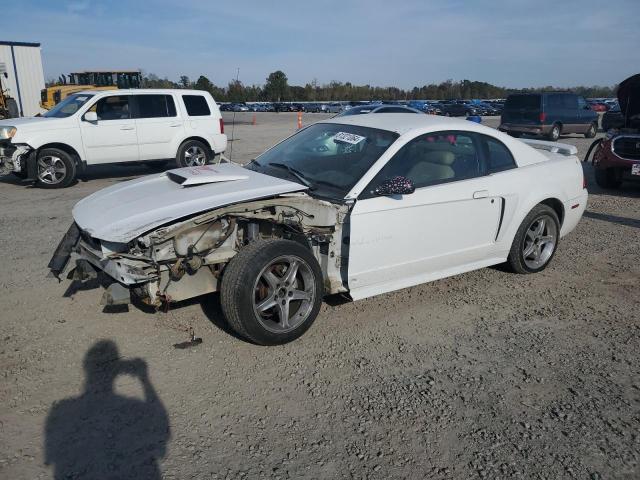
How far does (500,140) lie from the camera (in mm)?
4832

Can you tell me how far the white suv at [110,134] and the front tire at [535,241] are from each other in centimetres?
813

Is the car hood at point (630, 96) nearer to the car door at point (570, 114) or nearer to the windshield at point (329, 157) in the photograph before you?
the windshield at point (329, 157)

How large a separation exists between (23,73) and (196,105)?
1805 centimetres

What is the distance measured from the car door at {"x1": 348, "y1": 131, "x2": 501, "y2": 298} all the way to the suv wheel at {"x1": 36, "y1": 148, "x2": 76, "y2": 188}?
310 inches

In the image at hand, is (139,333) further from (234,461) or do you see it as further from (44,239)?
(44,239)

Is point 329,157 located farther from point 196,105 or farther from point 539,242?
point 196,105

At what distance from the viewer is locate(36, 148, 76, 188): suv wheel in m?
9.59

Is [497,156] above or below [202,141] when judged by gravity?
above

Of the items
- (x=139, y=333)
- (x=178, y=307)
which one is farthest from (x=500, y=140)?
(x=139, y=333)

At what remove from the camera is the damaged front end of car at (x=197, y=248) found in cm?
336

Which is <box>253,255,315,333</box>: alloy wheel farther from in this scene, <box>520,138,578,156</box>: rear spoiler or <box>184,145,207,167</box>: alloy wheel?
Result: <box>184,145,207,167</box>: alloy wheel

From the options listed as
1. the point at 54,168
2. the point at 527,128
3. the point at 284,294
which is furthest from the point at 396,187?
the point at 527,128

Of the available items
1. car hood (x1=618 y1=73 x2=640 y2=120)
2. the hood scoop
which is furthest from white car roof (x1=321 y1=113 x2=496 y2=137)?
car hood (x1=618 y1=73 x2=640 y2=120)

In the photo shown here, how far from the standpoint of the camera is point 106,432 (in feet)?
9.11
